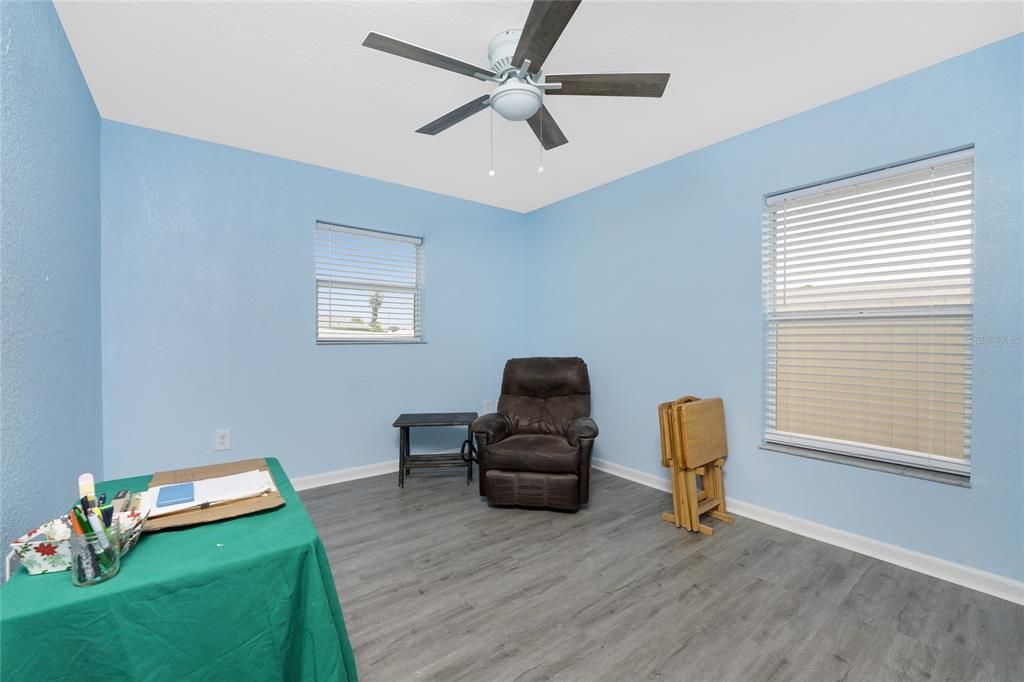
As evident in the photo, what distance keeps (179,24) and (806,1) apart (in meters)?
2.63

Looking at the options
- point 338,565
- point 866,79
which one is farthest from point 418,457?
point 866,79

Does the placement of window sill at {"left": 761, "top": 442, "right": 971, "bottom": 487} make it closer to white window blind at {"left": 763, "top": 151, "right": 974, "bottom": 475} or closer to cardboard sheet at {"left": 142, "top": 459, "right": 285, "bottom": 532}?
white window blind at {"left": 763, "top": 151, "right": 974, "bottom": 475}

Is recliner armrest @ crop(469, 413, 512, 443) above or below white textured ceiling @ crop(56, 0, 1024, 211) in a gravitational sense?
below

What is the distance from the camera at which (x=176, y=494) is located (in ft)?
4.02

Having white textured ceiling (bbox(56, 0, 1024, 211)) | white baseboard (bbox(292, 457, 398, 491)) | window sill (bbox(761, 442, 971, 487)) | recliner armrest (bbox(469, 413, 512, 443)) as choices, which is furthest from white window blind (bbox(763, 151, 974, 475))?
white baseboard (bbox(292, 457, 398, 491))

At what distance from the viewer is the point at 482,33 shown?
1.90m

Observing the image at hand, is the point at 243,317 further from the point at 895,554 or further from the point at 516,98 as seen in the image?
the point at 895,554

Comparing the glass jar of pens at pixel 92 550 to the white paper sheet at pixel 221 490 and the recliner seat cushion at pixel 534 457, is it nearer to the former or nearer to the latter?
the white paper sheet at pixel 221 490

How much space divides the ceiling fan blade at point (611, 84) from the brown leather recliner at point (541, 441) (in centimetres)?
200

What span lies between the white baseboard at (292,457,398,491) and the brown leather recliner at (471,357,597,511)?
1019 millimetres

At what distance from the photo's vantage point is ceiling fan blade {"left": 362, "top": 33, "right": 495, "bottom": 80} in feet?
4.82

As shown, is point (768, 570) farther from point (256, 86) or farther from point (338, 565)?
point (256, 86)

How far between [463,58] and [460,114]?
0.37m

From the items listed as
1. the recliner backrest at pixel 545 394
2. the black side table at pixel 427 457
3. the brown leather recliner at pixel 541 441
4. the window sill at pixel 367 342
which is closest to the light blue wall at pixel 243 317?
the window sill at pixel 367 342
